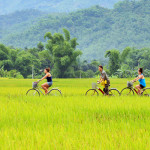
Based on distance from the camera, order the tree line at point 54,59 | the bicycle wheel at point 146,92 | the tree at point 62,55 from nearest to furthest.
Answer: the bicycle wheel at point 146,92 < the tree at point 62,55 < the tree line at point 54,59

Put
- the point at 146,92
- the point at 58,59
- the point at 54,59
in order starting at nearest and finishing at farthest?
the point at 146,92
the point at 58,59
the point at 54,59

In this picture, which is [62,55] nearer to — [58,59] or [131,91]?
[58,59]

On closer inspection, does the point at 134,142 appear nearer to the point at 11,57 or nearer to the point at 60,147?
the point at 60,147

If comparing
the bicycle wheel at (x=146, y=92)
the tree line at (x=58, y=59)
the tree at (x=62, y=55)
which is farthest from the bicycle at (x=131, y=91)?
the tree at (x=62, y=55)

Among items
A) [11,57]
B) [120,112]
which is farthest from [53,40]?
[120,112]

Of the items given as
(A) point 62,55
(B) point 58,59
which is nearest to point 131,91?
(B) point 58,59

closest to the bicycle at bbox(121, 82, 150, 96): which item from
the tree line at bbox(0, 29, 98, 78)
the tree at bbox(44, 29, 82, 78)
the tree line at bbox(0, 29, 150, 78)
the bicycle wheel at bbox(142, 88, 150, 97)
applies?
the bicycle wheel at bbox(142, 88, 150, 97)

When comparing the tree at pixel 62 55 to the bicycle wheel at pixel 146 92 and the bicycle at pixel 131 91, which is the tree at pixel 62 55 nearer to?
the bicycle at pixel 131 91

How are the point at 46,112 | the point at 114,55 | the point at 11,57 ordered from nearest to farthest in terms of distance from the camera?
1. the point at 46,112
2. the point at 114,55
3. the point at 11,57

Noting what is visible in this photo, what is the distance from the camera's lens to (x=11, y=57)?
84.8 metres

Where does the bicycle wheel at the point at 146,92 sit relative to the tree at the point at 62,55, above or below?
below

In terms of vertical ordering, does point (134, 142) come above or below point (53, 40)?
below

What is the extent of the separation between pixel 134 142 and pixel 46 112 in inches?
145

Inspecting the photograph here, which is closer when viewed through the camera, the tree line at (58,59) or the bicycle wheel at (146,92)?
the bicycle wheel at (146,92)
